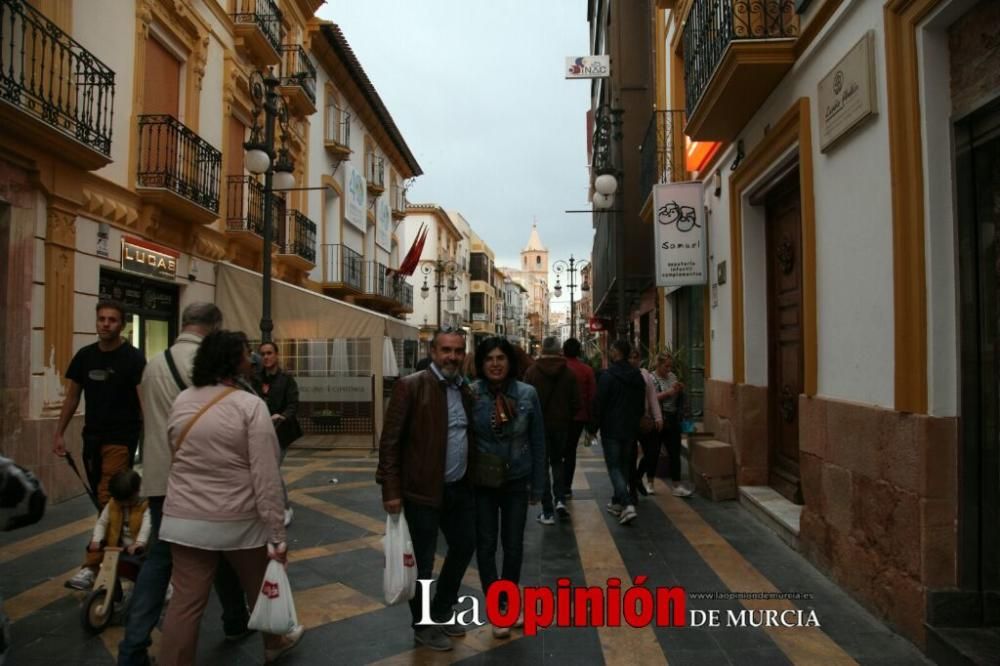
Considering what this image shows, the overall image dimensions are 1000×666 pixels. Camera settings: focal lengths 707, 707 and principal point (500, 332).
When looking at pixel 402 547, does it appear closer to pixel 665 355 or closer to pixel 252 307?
pixel 665 355

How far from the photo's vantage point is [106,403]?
460 cm

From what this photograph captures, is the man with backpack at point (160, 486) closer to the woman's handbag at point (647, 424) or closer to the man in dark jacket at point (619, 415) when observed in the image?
Result: the man in dark jacket at point (619, 415)

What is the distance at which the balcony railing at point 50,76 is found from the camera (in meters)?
7.23

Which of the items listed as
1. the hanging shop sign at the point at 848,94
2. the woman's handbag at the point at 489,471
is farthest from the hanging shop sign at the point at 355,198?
the woman's handbag at the point at 489,471

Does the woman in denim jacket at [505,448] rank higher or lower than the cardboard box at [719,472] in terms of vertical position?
higher

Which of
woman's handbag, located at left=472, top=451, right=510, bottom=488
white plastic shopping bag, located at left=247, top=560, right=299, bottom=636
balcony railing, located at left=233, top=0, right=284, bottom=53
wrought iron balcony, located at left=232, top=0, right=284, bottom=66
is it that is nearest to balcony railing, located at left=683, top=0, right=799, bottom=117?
woman's handbag, located at left=472, top=451, right=510, bottom=488

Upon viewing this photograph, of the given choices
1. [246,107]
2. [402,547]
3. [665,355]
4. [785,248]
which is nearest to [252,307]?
[246,107]

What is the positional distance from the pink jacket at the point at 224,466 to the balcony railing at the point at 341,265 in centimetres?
1793

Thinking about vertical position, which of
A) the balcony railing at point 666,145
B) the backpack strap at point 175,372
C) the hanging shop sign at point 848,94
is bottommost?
the backpack strap at point 175,372

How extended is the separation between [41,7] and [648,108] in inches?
480

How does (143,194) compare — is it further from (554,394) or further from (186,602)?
(186,602)

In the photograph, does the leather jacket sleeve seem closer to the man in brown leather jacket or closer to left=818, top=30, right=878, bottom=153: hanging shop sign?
the man in brown leather jacket

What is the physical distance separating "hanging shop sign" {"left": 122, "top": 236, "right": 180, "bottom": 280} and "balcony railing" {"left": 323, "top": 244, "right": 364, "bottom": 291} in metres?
9.52

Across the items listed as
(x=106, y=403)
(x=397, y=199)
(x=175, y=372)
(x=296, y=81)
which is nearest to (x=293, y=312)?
(x=296, y=81)
